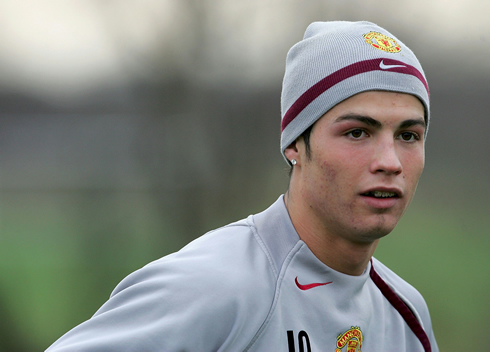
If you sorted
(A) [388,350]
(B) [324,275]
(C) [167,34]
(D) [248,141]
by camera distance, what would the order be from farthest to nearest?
(D) [248,141]
(C) [167,34]
(A) [388,350]
(B) [324,275]

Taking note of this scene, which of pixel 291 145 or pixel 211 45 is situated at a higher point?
pixel 211 45

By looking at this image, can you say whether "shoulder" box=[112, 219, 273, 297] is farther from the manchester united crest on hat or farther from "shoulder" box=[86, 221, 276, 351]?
the manchester united crest on hat

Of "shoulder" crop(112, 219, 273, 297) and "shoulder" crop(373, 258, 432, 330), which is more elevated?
"shoulder" crop(112, 219, 273, 297)

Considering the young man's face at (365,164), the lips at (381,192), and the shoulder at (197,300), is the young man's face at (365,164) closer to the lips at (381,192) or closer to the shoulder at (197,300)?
the lips at (381,192)

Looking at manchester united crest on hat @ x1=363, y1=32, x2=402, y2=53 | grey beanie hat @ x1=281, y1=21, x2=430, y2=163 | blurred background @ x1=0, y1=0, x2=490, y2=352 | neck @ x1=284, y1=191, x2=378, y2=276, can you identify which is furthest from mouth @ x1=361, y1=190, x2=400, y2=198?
blurred background @ x1=0, y1=0, x2=490, y2=352

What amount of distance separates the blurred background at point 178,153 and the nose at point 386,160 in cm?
297

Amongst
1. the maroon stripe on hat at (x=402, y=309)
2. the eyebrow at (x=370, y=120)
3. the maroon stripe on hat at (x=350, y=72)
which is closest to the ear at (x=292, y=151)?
the maroon stripe on hat at (x=350, y=72)

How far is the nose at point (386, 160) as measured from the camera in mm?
1569

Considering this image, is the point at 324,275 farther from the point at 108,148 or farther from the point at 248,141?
the point at 108,148

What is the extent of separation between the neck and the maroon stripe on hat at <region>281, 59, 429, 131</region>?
0.34 metres

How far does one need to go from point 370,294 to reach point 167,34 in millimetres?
3071

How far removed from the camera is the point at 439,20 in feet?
16.7

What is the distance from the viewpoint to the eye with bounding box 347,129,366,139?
1623 mm

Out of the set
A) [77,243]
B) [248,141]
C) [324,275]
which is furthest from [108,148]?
[324,275]
